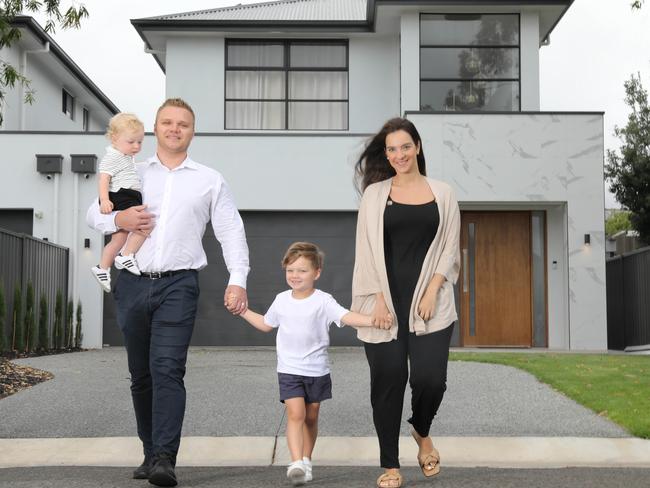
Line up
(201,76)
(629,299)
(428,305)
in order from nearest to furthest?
(428,305) < (629,299) < (201,76)

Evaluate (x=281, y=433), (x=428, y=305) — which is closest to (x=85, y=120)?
(x=281, y=433)

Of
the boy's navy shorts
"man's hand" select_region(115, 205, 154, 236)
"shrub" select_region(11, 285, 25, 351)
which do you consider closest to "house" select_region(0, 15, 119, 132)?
"shrub" select_region(11, 285, 25, 351)

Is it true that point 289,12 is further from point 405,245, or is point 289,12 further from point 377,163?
point 405,245

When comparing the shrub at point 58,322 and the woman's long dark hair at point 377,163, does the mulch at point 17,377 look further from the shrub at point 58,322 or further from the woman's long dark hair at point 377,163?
the woman's long dark hair at point 377,163

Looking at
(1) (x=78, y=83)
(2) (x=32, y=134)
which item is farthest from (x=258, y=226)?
(1) (x=78, y=83)

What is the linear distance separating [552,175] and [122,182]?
12.8m

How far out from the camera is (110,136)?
5.80 m

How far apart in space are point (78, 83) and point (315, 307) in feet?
70.4

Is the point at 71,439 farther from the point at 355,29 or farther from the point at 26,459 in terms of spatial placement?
the point at 355,29

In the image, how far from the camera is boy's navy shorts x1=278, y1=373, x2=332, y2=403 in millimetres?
5473

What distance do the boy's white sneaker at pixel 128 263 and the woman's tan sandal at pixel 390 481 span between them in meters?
1.83

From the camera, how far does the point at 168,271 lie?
537 cm

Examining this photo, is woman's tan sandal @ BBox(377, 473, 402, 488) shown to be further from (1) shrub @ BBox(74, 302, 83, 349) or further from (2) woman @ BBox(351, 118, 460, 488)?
(1) shrub @ BBox(74, 302, 83, 349)

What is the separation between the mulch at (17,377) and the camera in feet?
32.3
